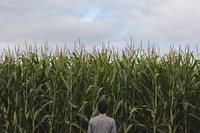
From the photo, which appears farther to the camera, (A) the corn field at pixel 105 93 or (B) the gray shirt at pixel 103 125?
(A) the corn field at pixel 105 93

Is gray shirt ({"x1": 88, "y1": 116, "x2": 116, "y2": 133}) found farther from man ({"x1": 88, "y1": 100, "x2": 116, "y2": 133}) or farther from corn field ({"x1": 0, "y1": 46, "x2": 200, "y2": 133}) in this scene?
corn field ({"x1": 0, "y1": 46, "x2": 200, "y2": 133})

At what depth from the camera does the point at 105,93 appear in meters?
10.3

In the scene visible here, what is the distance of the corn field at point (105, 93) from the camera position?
10.1m

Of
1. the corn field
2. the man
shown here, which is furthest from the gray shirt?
the corn field

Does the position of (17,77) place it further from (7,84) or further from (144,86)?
(144,86)

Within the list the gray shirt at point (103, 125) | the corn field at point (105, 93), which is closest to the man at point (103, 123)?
the gray shirt at point (103, 125)

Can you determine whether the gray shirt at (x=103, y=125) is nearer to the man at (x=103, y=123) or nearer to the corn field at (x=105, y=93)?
the man at (x=103, y=123)

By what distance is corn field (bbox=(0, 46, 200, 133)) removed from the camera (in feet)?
33.3

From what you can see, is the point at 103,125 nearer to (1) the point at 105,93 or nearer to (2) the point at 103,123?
(2) the point at 103,123

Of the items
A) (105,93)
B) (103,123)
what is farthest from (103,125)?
(105,93)

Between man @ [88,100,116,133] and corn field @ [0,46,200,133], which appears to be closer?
man @ [88,100,116,133]

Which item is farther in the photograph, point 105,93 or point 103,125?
point 105,93

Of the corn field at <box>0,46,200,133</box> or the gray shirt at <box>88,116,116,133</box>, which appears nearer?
the gray shirt at <box>88,116,116,133</box>

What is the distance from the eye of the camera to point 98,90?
10055 mm
